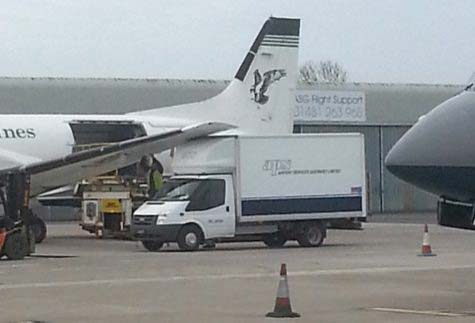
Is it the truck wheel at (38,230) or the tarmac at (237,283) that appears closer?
the tarmac at (237,283)

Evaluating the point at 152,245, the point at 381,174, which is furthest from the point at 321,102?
the point at 152,245

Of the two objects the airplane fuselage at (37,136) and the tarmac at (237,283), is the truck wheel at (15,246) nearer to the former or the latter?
the tarmac at (237,283)

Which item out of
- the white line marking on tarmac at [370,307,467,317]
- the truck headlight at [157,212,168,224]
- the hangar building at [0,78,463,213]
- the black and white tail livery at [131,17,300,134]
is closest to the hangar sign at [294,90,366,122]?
the hangar building at [0,78,463,213]

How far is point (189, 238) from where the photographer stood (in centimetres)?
2811

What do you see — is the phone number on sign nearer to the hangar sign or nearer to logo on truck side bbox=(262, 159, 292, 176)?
the hangar sign

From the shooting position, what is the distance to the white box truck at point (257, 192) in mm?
28266

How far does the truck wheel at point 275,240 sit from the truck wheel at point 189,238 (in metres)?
2.24

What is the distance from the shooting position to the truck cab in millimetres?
27984

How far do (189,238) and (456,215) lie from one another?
15960 millimetres

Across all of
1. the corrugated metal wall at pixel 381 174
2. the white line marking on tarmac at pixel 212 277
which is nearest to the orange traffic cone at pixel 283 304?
the white line marking on tarmac at pixel 212 277

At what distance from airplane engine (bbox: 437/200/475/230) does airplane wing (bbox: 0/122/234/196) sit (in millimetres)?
15871

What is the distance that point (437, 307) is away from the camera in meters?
15.1

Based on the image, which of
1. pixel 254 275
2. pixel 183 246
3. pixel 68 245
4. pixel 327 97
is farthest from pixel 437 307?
pixel 327 97

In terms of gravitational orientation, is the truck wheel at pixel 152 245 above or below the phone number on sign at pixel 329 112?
below
